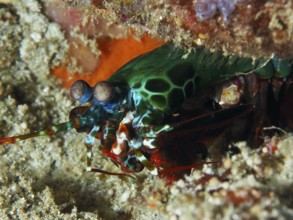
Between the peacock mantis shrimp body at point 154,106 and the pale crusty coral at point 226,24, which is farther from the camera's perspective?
the peacock mantis shrimp body at point 154,106

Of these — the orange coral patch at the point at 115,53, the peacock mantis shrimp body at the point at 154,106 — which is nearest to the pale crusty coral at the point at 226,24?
the peacock mantis shrimp body at the point at 154,106

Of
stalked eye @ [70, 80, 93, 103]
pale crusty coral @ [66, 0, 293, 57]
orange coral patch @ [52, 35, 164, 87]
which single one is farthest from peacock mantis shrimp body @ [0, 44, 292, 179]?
orange coral patch @ [52, 35, 164, 87]

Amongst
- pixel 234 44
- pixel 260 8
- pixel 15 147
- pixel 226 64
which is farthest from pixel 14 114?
pixel 260 8

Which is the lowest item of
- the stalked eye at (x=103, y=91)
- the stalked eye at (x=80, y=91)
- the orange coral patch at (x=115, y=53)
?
the stalked eye at (x=103, y=91)

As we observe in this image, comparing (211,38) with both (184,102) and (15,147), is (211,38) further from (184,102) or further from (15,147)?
(15,147)

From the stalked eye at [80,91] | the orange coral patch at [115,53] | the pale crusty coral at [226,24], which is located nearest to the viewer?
the pale crusty coral at [226,24]

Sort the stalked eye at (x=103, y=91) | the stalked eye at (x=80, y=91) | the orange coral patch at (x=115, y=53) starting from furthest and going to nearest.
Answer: the orange coral patch at (x=115, y=53) → the stalked eye at (x=80, y=91) → the stalked eye at (x=103, y=91)

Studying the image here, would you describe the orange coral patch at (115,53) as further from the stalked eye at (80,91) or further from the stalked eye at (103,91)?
the stalked eye at (103,91)
